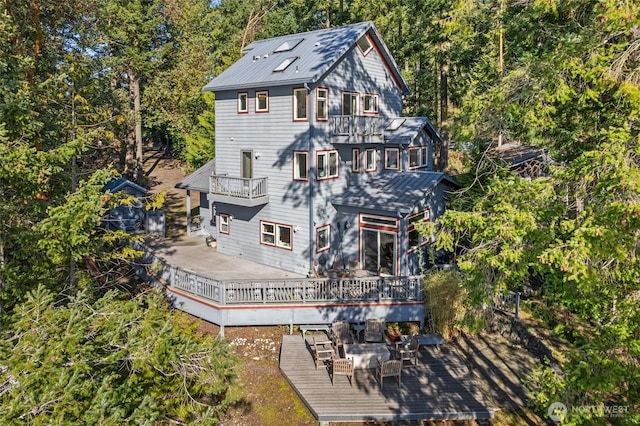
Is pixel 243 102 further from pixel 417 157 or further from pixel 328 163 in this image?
pixel 417 157

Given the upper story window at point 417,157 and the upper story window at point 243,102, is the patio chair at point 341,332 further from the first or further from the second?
the upper story window at point 243,102

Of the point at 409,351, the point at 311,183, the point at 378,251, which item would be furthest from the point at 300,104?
the point at 409,351

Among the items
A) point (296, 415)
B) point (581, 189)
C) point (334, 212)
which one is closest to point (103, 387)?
point (296, 415)

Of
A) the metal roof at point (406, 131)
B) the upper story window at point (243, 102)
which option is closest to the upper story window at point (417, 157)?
the metal roof at point (406, 131)

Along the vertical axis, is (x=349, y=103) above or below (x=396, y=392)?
above

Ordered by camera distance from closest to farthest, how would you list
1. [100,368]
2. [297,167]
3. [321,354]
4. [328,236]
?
[100,368], [321,354], [297,167], [328,236]

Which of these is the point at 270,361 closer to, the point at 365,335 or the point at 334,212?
the point at 365,335
